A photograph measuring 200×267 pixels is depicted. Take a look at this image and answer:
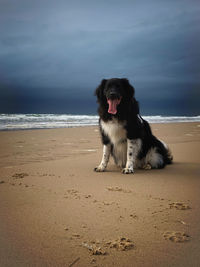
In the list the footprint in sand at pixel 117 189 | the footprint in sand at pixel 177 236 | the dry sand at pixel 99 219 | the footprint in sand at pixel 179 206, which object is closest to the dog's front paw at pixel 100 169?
the dry sand at pixel 99 219

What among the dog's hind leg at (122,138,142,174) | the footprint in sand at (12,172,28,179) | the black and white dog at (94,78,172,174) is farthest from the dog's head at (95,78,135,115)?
the footprint in sand at (12,172,28,179)

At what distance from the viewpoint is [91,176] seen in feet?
11.9

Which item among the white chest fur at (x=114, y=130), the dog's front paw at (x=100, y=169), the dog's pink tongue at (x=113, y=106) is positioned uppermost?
Answer: the dog's pink tongue at (x=113, y=106)

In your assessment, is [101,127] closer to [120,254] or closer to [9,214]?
[9,214]

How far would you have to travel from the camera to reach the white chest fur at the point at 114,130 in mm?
3954

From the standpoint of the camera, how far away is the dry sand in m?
1.43

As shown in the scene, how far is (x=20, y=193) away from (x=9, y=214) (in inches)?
25.5

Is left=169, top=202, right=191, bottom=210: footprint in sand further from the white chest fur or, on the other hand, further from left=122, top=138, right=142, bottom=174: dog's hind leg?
the white chest fur

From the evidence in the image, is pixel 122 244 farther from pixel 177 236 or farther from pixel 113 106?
pixel 113 106

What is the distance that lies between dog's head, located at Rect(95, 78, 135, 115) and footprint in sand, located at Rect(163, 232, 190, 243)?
94.6 inches

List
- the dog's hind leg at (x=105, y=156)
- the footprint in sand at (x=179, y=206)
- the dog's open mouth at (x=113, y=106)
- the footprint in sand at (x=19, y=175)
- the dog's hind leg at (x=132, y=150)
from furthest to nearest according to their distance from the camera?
the dog's hind leg at (x=105, y=156)
the dog's hind leg at (x=132, y=150)
the dog's open mouth at (x=113, y=106)
the footprint in sand at (x=19, y=175)
the footprint in sand at (x=179, y=206)

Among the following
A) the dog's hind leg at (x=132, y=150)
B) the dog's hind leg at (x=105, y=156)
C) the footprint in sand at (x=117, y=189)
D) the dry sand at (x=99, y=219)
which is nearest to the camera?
the dry sand at (x=99, y=219)

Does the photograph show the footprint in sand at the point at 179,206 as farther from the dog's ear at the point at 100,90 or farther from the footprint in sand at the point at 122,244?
the dog's ear at the point at 100,90

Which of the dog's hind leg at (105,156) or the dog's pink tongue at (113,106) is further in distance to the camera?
the dog's hind leg at (105,156)
